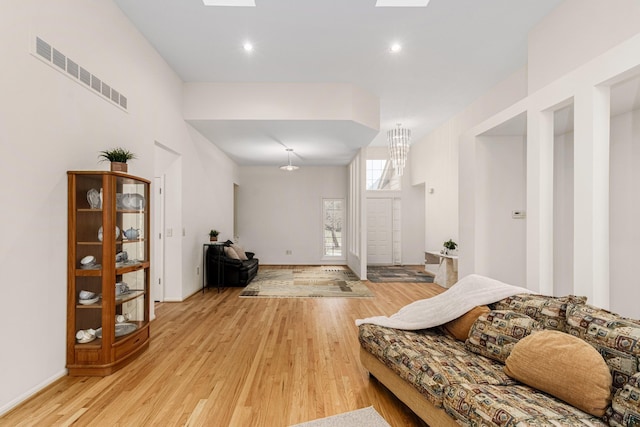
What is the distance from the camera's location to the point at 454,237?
742 cm

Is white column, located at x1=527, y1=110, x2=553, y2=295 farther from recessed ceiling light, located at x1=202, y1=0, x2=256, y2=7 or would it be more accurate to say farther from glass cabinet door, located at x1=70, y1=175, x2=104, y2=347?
glass cabinet door, located at x1=70, y1=175, x2=104, y2=347

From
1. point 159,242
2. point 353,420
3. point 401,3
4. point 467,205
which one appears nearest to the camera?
point 353,420

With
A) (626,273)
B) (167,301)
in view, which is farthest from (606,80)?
(167,301)

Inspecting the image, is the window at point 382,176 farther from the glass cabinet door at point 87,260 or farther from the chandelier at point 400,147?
the glass cabinet door at point 87,260

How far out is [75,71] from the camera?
9.31 ft

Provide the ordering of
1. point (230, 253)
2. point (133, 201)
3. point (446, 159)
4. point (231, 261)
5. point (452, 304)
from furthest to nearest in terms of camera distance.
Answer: point (446, 159) < point (230, 253) < point (231, 261) < point (133, 201) < point (452, 304)

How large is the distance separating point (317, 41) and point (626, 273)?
4.28 metres

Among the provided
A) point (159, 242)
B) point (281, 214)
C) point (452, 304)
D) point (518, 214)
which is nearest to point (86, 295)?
point (159, 242)

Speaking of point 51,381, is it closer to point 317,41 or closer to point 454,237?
point 317,41

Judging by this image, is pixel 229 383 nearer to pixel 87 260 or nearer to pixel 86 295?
pixel 86 295

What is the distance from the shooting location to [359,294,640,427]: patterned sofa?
1.50m

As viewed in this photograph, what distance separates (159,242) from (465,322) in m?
4.41

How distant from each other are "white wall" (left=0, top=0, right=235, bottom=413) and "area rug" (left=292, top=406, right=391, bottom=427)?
2014mm

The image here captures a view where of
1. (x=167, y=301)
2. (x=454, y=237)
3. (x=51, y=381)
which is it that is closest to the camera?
(x=51, y=381)
